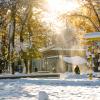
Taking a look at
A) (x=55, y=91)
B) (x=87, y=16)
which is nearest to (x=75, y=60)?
(x=87, y=16)

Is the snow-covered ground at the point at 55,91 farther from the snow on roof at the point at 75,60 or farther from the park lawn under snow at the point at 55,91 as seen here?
the snow on roof at the point at 75,60

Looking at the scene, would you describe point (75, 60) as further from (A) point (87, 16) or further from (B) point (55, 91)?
(B) point (55, 91)

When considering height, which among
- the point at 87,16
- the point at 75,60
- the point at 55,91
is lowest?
the point at 55,91


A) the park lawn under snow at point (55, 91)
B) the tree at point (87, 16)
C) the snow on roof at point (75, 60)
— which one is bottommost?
the park lawn under snow at point (55, 91)

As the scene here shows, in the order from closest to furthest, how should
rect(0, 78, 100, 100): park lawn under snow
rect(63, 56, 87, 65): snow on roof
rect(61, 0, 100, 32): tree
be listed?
rect(0, 78, 100, 100): park lawn under snow → rect(61, 0, 100, 32): tree → rect(63, 56, 87, 65): snow on roof

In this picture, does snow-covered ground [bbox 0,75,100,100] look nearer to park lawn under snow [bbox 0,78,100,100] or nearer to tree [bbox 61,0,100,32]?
park lawn under snow [bbox 0,78,100,100]

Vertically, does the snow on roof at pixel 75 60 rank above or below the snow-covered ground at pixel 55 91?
above

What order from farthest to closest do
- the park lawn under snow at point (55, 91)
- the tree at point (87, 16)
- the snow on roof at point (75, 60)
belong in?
the snow on roof at point (75, 60) → the tree at point (87, 16) → the park lawn under snow at point (55, 91)

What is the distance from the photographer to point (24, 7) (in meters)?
40.5

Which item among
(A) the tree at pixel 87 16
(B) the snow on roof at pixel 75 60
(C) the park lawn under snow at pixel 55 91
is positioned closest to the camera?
(C) the park lawn under snow at pixel 55 91

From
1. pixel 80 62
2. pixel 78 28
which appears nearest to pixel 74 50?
pixel 80 62

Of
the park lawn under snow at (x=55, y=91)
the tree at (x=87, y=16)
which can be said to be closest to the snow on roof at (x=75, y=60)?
the tree at (x=87, y=16)

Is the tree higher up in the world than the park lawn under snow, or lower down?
higher up

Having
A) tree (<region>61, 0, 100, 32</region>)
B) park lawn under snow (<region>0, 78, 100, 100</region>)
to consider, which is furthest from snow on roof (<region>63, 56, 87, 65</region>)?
park lawn under snow (<region>0, 78, 100, 100</region>)
